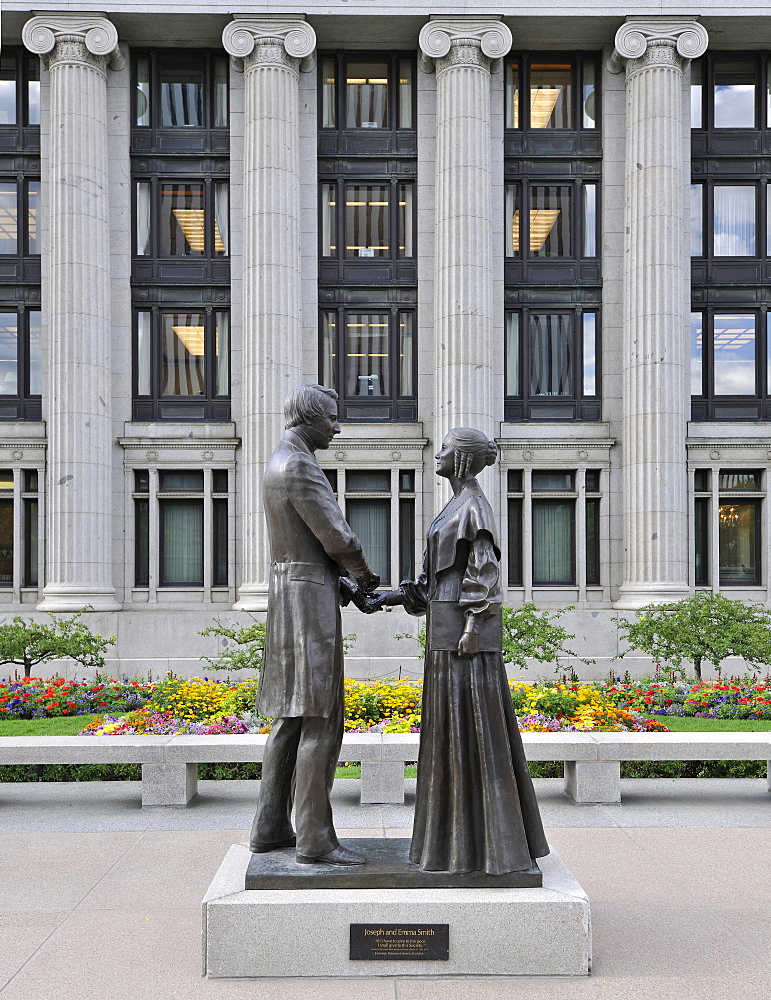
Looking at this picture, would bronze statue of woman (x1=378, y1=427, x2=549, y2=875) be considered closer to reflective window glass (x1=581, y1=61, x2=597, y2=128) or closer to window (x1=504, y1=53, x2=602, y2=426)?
window (x1=504, y1=53, x2=602, y2=426)

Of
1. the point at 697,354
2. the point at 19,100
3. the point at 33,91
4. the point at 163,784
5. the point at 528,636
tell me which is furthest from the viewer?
the point at 697,354

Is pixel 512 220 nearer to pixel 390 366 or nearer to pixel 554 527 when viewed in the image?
pixel 390 366

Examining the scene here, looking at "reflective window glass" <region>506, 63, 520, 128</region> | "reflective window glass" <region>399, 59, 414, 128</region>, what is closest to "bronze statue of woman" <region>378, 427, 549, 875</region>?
"reflective window glass" <region>399, 59, 414, 128</region>

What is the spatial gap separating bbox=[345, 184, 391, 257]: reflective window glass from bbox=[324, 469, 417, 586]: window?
19.9 feet

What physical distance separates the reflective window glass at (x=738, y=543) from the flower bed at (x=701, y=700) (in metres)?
8.31

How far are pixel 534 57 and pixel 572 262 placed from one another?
5.70m

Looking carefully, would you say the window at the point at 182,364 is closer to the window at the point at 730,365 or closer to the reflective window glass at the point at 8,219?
the reflective window glass at the point at 8,219

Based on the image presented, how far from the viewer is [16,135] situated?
2561 centimetres

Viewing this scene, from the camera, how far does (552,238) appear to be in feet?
86.2

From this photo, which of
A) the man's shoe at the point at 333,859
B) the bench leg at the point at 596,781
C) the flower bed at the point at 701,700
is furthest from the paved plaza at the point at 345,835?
the flower bed at the point at 701,700

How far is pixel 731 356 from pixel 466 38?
10973mm

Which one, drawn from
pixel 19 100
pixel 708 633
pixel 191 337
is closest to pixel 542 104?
pixel 191 337

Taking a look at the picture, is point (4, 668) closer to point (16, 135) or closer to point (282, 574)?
point (16, 135)

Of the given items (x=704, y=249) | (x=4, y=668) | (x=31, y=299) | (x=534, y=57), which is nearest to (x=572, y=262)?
(x=704, y=249)
